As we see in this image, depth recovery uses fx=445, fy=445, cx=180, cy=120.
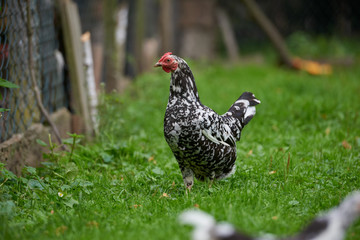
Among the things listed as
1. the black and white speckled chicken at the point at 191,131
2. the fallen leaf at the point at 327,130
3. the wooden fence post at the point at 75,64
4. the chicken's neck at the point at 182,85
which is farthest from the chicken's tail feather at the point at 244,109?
the wooden fence post at the point at 75,64

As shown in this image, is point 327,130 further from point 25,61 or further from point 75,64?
point 25,61

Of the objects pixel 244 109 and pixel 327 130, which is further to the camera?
pixel 327 130

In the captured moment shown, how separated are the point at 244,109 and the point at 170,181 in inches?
35.7

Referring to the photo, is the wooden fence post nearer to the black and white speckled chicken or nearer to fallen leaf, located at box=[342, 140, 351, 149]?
the black and white speckled chicken

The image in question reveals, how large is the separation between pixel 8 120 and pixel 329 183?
2725 mm

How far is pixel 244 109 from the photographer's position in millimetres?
3920

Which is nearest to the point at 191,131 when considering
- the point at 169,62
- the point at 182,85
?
the point at 182,85

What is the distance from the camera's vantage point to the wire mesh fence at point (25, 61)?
3.81m

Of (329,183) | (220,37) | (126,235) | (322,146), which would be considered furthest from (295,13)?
(126,235)

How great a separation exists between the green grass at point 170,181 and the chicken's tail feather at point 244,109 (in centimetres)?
43

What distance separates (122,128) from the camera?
5.09m

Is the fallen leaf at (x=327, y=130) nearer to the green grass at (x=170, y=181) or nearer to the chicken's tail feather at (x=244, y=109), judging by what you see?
the green grass at (x=170, y=181)

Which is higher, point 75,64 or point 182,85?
point 75,64

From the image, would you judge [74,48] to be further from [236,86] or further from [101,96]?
[236,86]
